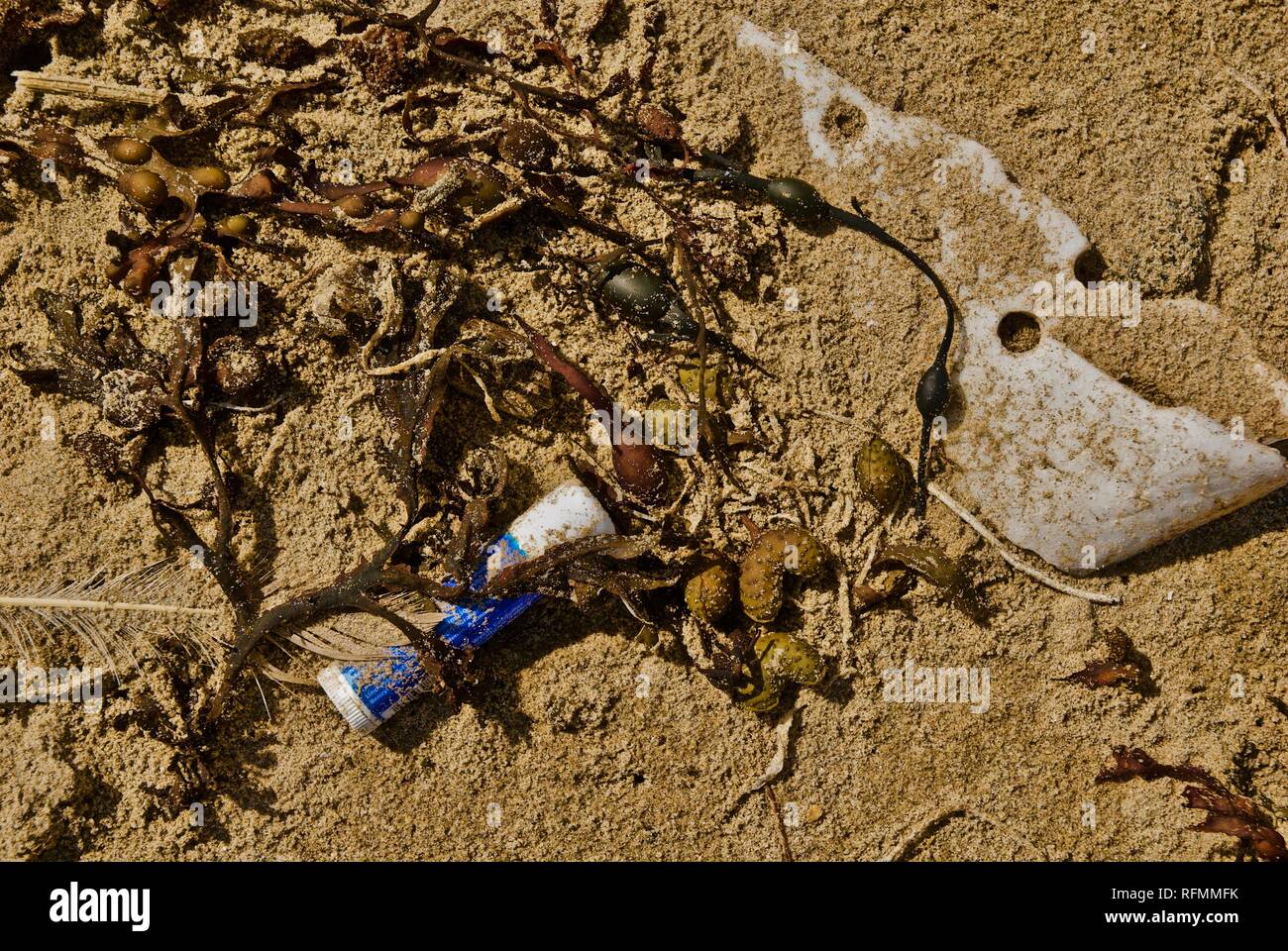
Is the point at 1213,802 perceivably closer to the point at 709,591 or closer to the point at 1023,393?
the point at 1023,393

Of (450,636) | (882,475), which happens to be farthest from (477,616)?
(882,475)

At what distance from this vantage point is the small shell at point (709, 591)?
3.44 m

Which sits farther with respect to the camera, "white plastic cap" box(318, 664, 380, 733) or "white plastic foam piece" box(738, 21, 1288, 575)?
"white plastic foam piece" box(738, 21, 1288, 575)

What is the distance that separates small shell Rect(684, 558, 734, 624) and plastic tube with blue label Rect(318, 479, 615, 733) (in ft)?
1.13

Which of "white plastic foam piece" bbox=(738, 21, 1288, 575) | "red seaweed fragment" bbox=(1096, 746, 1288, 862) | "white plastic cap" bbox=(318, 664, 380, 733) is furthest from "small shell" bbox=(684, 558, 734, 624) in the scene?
"red seaweed fragment" bbox=(1096, 746, 1288, 862)

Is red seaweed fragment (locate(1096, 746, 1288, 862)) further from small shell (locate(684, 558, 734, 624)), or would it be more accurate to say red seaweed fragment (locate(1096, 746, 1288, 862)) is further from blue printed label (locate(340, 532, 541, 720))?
blue printed label (locate(340, 532, 541, 720))

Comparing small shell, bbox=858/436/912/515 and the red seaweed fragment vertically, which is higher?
small shell, bbox=858/436/912/515

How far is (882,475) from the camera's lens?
349 cm

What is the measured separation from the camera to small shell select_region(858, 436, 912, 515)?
3492mm

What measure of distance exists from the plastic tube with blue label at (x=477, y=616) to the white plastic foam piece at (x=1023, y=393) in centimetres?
134

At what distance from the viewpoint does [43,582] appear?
11.4 ft
